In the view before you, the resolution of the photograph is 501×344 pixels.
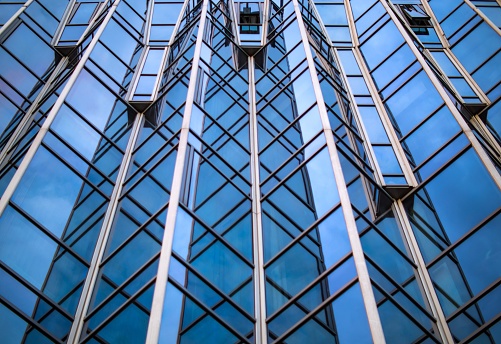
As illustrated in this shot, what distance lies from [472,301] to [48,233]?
446 inches

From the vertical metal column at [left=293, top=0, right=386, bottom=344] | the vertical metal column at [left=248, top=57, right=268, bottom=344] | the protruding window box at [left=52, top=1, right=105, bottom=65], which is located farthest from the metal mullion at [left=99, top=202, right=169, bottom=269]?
the protruding window box at [left=52, top=1, right=105, bottom=65]

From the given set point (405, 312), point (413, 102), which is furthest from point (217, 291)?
point (413, 102)

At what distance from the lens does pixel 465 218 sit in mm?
15703

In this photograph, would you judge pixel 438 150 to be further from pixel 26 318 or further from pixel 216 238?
pixel 26 318

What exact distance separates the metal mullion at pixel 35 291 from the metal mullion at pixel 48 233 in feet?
5.52

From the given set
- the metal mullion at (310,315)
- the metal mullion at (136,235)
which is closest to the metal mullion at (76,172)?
the metal mullion at (136,235)

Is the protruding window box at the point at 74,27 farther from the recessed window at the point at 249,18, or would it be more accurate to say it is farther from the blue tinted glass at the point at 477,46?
the blue tinted glass at the point at 477,46

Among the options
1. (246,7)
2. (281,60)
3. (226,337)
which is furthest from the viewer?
(246,7)

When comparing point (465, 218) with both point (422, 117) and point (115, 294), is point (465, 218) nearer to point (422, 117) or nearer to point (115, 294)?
point (422, 117)

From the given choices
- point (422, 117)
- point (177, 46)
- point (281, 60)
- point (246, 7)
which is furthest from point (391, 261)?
point (246, 7)

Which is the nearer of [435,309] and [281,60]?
[435,309]

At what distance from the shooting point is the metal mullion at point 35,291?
43.9 feet

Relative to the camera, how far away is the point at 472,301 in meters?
13.8

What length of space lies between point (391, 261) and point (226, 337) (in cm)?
524
